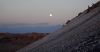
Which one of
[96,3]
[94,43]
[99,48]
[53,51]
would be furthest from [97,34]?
[96,3]

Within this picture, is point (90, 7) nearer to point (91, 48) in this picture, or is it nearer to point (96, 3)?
point (96, 3)

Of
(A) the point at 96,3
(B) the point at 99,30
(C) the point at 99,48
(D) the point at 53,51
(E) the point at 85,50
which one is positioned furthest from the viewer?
(A) the point at 96,3

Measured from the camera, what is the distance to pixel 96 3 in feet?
40.3

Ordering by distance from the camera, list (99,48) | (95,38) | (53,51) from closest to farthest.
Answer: (99,48)
(95,38)
(53,51)

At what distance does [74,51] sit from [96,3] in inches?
288

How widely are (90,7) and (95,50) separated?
7852mm

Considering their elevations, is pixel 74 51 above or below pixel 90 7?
below

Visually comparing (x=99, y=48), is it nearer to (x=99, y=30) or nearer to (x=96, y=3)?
(x=99, y=30)

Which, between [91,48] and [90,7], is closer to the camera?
[91,48]

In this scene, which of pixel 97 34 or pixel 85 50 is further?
pixel 97 34

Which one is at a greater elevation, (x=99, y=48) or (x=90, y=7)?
(x=90, y=7)

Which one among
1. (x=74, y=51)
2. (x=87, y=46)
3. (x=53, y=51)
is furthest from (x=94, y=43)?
(x=53, y=51)

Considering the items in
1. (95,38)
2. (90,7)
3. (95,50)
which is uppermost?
(90,7)

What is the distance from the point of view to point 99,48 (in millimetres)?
4844
